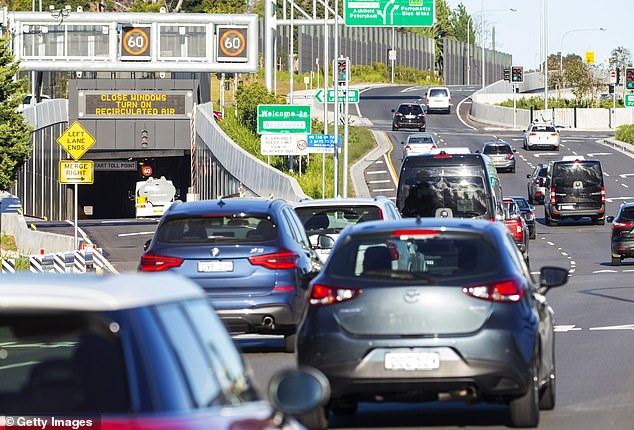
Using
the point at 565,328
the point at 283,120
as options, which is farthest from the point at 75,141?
the point at 283,120

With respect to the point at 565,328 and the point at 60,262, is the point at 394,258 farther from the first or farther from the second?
the point at 60,262

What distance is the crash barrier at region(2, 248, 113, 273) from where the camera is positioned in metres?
30.4

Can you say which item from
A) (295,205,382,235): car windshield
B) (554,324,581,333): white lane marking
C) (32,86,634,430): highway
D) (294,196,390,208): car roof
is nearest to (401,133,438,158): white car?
(32,86,634,430): highway

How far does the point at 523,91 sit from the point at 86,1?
44.1 m

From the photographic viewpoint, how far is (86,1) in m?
130

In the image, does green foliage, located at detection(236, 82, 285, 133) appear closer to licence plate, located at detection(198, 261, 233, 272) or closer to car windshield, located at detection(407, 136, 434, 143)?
car windshield, located at detection(407, 136, 434, 143)

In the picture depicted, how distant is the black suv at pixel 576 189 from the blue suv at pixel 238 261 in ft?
114

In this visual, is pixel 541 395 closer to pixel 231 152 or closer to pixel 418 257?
pixel 418 257

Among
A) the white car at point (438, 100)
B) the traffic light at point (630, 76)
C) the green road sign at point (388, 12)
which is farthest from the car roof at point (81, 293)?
the white car at point (438, 100)

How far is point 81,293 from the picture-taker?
468cm

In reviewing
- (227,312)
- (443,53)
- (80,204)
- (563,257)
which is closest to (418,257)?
(227,312)

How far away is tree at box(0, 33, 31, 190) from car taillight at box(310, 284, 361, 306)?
38.9m

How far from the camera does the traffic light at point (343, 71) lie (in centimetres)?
5378

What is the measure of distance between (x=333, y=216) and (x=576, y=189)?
30.3 meters
